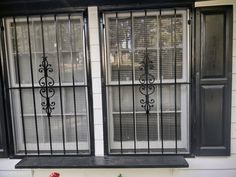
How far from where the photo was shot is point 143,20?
2.48 m

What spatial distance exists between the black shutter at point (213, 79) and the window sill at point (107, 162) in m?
0.30

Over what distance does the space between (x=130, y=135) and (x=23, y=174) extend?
1.20 meters

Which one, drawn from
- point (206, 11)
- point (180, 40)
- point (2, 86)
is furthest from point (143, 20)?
point (2, 86)

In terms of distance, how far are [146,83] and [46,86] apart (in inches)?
40.1

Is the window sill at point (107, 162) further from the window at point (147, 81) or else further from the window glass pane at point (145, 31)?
the window glass pane at point (145, 31)

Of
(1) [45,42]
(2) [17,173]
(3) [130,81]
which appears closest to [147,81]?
(3) [130,81]

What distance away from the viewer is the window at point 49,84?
2549 millimetres

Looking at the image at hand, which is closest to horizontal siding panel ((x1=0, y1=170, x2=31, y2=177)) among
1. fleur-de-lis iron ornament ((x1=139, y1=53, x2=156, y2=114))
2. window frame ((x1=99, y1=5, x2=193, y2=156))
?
window frame ((x1=99, y1=5, x2=193, y2=156))

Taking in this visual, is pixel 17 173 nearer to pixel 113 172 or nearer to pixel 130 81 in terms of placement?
pixel 113 172

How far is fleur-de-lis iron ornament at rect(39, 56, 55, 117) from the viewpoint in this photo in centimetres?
259

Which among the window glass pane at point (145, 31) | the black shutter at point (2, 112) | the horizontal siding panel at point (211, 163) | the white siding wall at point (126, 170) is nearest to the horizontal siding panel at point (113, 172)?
the white siding wall at point (126, 170)

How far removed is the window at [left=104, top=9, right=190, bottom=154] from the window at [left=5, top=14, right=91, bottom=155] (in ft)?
0.94

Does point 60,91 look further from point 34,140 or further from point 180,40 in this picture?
point 180,40

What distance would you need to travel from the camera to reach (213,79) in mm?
2424
